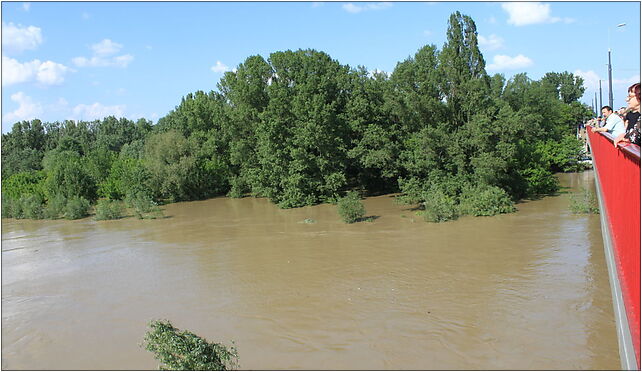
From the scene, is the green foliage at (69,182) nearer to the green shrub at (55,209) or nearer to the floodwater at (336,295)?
the green shrub at (55,209)

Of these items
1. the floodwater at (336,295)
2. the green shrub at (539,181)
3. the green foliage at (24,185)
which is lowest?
the floodwater at (336,295)

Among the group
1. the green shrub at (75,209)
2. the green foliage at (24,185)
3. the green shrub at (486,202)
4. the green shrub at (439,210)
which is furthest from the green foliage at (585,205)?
the green foliage at (24,185)

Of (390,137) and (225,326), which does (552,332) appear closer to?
(225,326)

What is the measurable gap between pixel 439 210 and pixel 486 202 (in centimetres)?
247

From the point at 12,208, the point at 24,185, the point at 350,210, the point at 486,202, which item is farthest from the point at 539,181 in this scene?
the point at 24,185

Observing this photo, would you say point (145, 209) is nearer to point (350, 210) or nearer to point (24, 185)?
point (350, 210)

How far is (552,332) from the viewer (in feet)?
34.5

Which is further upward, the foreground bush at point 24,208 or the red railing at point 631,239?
the red railing at point 631,239

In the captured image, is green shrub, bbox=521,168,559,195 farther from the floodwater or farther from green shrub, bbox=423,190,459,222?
green shrub, bbox=423,190,459,222

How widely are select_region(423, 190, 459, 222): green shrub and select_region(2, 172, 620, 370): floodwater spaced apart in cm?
55

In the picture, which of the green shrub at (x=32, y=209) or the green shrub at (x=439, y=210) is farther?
the green shrub at (x=32, y=209)

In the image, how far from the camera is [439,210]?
23.7m

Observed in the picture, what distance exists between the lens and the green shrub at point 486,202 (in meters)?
24.3

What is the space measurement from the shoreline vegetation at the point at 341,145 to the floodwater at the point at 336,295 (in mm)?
3446
